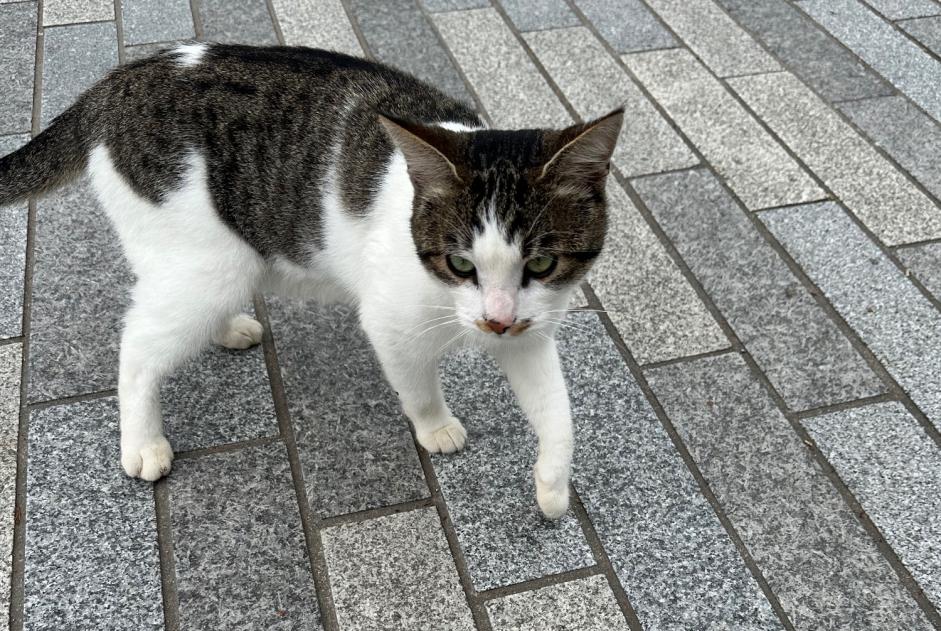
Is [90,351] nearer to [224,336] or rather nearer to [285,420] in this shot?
[224,336]

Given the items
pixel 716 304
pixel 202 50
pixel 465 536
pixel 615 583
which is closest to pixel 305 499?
pixel 465 536

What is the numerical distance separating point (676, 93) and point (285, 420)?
8.51 ft

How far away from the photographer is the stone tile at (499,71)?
4031 mm

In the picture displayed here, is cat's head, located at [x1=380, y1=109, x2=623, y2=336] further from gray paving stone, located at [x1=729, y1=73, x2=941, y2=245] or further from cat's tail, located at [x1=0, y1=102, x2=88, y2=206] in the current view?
gray paving stone, located at [x1=729, y1=73, x2=941, y2=245]

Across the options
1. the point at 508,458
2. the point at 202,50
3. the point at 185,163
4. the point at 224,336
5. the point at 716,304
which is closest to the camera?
the point at 185,163

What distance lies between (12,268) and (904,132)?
152 inches

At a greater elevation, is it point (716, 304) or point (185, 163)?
point (185, 163)

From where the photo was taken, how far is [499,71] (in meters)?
4.30

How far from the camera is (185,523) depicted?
8.05 ft

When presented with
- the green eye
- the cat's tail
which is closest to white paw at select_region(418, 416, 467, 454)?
the green eye

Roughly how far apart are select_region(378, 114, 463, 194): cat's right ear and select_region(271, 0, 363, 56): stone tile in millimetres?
2562

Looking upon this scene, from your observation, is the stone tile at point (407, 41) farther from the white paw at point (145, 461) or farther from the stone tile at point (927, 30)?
the stone tile at point (927, 30)

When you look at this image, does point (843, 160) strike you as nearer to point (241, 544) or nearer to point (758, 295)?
point (758, 295)

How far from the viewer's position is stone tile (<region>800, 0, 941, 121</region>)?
421 centimetres
